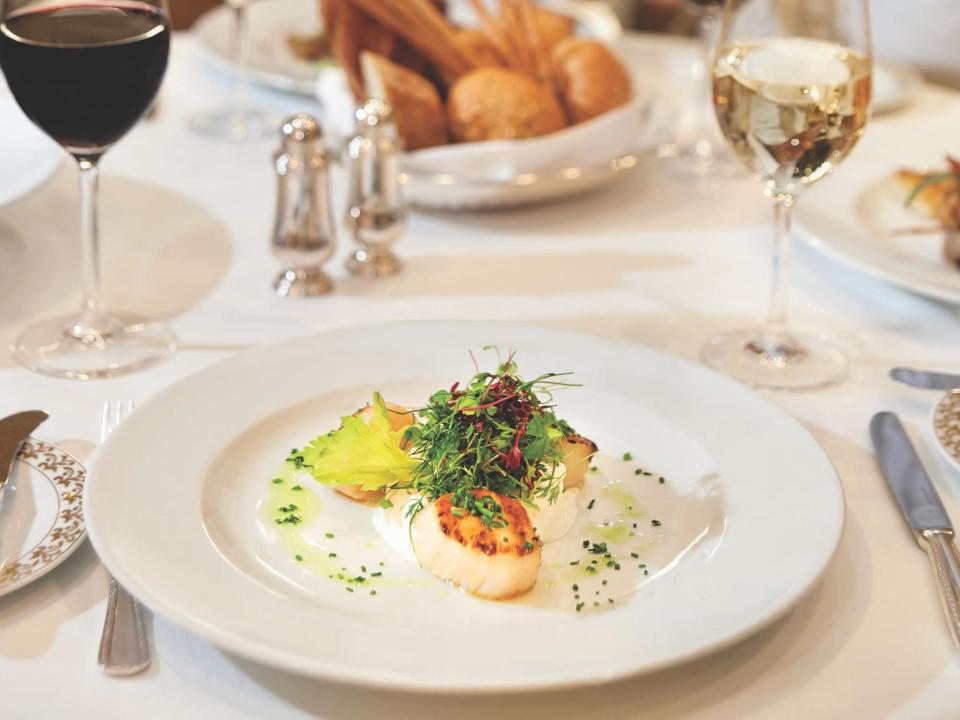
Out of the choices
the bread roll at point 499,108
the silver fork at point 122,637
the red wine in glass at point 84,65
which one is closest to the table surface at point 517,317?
the silver fork at point 122,637

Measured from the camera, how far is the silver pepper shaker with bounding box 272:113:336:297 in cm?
129

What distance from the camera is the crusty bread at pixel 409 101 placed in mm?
1514

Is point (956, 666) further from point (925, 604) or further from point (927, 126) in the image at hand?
point (927, 126)

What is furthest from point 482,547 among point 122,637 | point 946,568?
point 946,568

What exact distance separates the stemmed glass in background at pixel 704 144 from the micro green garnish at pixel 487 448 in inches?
37.1

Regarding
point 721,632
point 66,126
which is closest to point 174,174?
point 66,126

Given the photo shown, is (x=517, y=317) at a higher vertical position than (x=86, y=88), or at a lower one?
lower

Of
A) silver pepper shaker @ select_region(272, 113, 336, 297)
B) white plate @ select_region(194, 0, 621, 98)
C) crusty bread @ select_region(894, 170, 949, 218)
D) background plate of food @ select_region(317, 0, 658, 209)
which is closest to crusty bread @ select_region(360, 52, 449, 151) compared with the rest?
background plate of food @ select_region(317, 0, 658, 209)

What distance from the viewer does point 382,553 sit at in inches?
31.5

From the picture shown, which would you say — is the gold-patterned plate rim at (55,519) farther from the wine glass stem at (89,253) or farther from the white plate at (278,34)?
the white plate at (278,34)

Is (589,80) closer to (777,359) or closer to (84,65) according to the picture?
(777,359)

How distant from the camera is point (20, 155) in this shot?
1.31 metres

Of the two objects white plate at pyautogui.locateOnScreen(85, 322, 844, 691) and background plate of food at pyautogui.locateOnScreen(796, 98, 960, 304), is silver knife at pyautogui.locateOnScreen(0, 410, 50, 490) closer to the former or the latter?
white plate at pyautogui.locateOnScreen(85, 322, 844, 691)

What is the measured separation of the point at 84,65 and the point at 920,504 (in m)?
0.84
